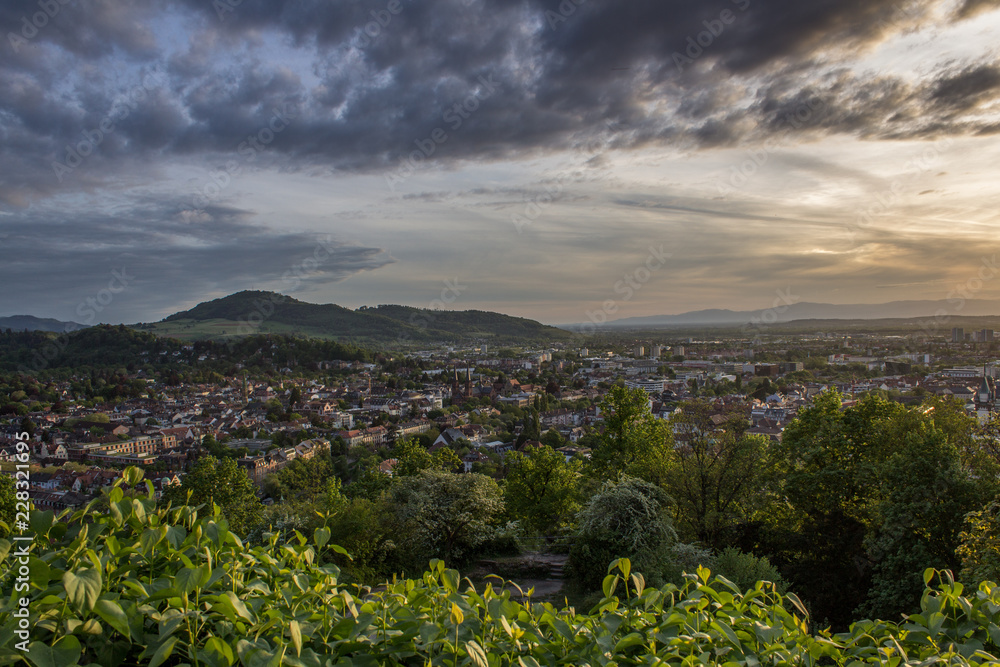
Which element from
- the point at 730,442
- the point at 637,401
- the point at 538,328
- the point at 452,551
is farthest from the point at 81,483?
the point at 538,328

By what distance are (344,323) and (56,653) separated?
515 ft

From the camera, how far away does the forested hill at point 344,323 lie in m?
139

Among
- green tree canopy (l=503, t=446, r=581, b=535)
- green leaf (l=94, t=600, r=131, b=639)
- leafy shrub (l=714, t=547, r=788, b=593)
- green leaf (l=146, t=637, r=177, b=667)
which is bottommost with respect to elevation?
green tree canopy (l=503, t=446, r=581, b=535)

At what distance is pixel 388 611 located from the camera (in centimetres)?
160

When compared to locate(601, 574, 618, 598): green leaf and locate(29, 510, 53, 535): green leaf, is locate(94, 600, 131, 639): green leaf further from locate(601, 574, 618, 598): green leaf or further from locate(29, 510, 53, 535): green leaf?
locate(601, 574, 618, 598): green leaf

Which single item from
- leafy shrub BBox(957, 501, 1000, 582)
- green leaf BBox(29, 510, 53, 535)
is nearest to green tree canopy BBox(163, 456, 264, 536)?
leafy shrub BBox(957, 501, 1000, 582)

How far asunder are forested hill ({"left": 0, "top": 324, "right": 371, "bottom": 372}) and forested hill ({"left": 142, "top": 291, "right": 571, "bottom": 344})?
77.7 feet

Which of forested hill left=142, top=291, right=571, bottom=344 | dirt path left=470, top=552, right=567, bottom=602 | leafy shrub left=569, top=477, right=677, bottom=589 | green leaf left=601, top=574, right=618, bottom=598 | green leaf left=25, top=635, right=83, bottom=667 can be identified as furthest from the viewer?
forested hill left=142, top=291, right=571, bottom=344

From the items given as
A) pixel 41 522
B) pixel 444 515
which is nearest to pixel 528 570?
pixel 444 515

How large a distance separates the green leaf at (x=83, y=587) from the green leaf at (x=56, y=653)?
67 mm

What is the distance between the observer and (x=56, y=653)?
1098mm

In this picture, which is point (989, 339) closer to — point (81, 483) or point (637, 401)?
point (637, 401)

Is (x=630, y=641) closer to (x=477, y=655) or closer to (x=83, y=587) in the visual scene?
(x=477, y=655)

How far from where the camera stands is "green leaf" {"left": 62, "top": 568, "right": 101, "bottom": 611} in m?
1.12
